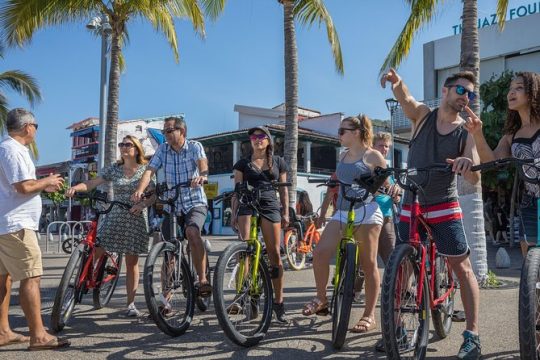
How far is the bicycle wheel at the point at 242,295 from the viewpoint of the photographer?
420 cm

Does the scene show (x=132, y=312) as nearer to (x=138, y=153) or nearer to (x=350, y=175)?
(x=138, y=153)

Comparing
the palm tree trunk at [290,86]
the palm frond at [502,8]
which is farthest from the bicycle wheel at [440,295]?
the palm tree trunk at [290,86]

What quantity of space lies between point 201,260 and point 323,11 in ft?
34.4

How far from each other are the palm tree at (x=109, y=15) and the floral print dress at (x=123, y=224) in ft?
25.1

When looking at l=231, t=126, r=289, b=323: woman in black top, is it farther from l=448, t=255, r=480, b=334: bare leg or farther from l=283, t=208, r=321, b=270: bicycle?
l=283, t=208, r=321, b=270: bicycle

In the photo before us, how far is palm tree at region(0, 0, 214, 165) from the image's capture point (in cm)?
1351

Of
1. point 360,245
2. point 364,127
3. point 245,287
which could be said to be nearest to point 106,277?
point 245,287

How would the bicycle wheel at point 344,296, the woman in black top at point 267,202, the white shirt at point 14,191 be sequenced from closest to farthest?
the bicycle wheel at point 344,296 → the white shirt at point 14,191 → the woman in black top at point 267,202

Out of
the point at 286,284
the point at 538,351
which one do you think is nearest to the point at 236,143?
the point at 286,284

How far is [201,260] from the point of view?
5.25 meters

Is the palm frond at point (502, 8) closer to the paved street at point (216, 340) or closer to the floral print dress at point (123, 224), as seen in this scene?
the paved street at point (216, 340)

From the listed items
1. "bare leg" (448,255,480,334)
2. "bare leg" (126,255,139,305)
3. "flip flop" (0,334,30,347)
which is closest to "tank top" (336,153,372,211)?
"bare leg" (448,255,480,334)

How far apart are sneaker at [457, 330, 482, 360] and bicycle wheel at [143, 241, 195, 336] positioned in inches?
89.8

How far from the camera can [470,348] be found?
3.81 metres
